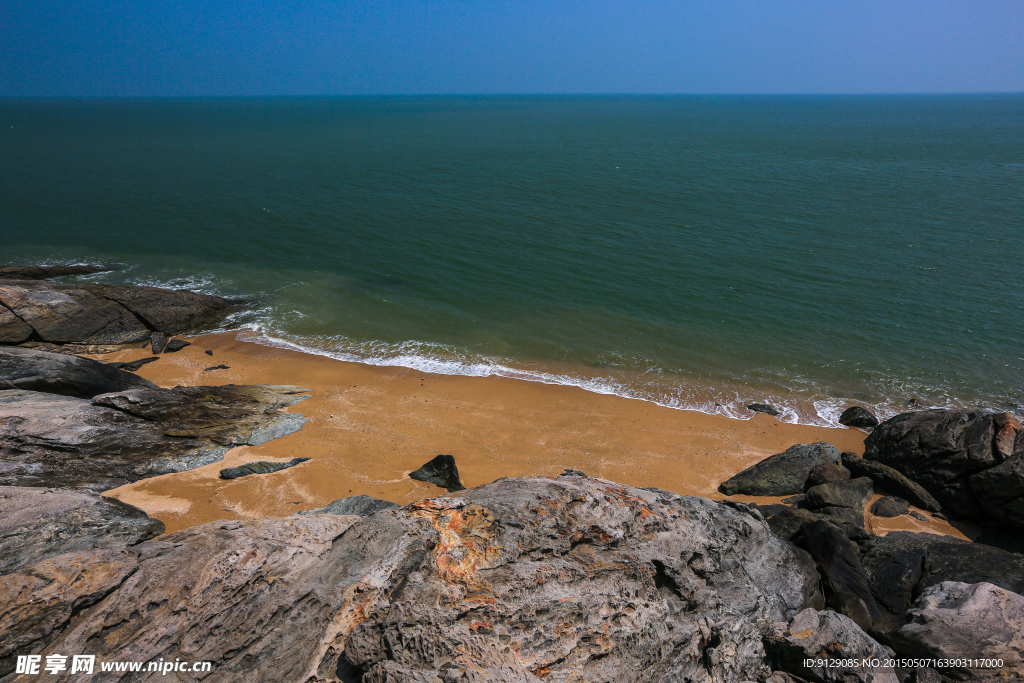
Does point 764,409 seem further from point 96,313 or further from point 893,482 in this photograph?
point 96,313

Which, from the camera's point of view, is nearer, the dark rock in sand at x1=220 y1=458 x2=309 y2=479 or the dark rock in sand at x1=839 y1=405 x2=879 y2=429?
the dark rock in sand at x1=220 y1=458 x2=309 y2=479

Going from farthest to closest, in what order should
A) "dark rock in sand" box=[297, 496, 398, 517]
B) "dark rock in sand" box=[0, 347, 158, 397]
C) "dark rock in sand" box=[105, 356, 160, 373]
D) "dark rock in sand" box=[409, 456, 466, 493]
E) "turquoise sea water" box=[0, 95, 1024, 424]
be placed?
"turquoise sea water" box=[0, 95, 1024, 424] < "dark rock in sand" box=[105, 356, 160, 373] < "dark rock in sand" box=[0, 347, 158, 397] < "dark rock in sand" box=[409, 456, 466, 493] < "dark rock in sand" box=[297, 496, 398, 517]

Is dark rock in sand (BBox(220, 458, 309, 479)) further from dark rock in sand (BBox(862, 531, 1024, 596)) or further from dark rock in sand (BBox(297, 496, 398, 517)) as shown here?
dark rock in sand (BBox(862, 531, 1024, 596))

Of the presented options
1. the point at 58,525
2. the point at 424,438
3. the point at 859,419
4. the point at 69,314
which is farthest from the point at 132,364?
the point at 859,419

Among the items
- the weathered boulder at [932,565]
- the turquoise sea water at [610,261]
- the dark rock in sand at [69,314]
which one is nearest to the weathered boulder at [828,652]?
the weathered boulder at [932,565]

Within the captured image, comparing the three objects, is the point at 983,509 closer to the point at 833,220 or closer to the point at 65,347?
the point at 65,347

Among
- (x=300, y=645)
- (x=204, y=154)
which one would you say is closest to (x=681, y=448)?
(x=300, y=645)

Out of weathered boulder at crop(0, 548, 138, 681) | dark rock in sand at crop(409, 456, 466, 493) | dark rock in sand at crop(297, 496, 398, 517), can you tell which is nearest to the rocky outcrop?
dark rock in sand at crop(409, 456, 466, 493)
